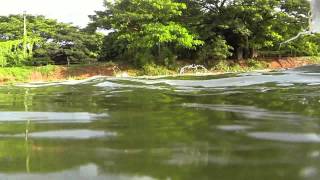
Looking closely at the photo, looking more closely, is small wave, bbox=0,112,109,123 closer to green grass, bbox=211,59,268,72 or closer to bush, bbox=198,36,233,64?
green grass, bbox=211,59,268,72

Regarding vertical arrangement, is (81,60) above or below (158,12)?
below

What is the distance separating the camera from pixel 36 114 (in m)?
4.34

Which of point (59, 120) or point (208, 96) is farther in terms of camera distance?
point (208, 96)

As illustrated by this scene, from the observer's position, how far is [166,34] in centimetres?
2217

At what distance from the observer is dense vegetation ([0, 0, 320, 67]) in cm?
2327

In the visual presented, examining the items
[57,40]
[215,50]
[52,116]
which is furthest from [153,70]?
[52,116]

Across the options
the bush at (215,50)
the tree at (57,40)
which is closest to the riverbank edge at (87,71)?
the bush at (215,50)

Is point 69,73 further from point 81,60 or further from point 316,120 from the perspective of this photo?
point 316,120

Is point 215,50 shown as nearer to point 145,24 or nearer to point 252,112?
point 145,24

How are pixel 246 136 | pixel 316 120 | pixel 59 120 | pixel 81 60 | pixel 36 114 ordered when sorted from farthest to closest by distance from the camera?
1. pixel 81 60
2. pixel 36 114
3. pixel 59 120
4. pixel 316 120
5. pixel 246 136

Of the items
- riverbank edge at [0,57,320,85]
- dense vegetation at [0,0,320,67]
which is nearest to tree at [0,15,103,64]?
dense vegetation at [0,0,320,67]

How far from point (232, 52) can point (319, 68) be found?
17599 millimetres

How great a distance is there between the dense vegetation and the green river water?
697 inches

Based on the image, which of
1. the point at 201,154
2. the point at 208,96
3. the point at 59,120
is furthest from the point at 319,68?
the point at 201,154
